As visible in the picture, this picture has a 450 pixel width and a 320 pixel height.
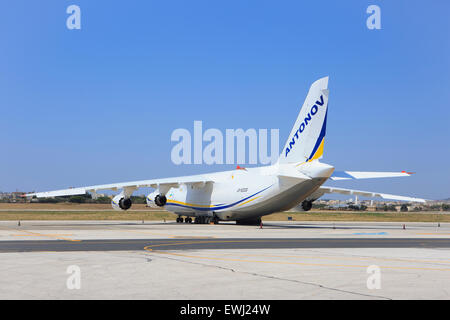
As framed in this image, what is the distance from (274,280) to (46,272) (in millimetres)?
5012

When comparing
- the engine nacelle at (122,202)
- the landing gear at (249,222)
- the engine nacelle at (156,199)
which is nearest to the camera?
the engine nacelle at (122,202)

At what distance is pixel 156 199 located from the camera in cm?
4384

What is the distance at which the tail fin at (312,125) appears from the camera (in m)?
32.3

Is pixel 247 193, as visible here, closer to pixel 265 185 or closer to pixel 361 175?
pixel 265 185

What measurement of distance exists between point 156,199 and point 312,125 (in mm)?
16454

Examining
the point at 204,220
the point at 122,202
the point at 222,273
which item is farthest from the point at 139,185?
the point at 222,273

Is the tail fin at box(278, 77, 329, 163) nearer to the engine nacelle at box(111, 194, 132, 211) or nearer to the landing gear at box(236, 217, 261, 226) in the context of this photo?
the landing gear at box(236, 217, 261, 226)

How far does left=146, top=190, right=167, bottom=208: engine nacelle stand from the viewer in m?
43.4

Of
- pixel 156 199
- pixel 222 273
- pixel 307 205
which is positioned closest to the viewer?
pixel 222 273

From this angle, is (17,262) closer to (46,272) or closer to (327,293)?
(46,272)

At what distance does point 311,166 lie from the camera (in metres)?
32.2

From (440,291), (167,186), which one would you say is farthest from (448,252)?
(167,186)

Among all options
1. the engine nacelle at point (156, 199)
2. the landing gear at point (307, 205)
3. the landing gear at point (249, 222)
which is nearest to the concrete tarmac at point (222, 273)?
the landing gear at point (307, 205)

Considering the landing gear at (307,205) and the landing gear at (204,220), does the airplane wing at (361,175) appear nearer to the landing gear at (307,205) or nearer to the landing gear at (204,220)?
the landing gear at (307,205)
